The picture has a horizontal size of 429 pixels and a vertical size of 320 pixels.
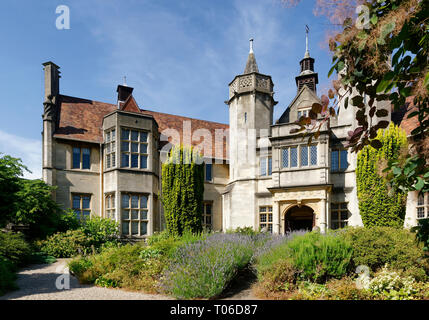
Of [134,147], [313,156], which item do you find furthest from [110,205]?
[313,156]

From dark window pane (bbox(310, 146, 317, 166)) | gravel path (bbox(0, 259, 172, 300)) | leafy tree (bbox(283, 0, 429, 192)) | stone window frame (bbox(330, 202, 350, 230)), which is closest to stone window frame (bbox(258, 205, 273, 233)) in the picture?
stone window frame (bbox(330, 202, 350, 230))

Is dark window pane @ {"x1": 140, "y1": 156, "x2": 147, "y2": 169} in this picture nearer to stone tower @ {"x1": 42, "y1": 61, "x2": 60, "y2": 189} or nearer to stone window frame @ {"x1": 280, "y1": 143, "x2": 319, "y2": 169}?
stone tower @ {"x1": 42, "y1": 61, "x2": 60, "y2": 189}

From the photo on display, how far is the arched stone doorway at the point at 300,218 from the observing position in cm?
1966

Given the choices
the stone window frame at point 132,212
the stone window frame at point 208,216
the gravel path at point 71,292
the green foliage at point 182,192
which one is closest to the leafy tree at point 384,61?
the gravel path at point 71,292

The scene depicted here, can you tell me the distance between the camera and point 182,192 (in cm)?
1498

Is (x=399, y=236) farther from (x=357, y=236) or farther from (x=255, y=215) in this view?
(x=255, y=215)

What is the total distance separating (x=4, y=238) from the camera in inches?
465

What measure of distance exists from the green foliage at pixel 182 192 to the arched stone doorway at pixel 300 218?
7.04 metres

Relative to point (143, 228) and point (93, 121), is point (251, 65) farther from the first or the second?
point (143, 228)

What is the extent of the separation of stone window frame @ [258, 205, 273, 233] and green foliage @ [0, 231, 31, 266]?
469 inches

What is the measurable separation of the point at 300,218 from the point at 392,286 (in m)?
A: 13.3

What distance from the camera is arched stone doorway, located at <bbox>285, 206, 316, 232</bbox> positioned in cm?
1966
